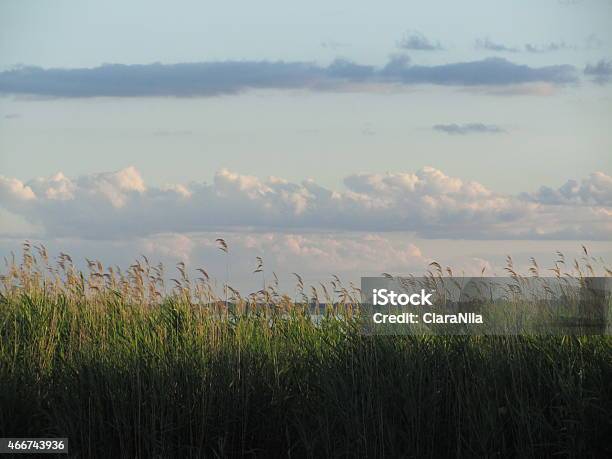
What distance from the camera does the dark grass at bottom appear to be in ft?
24.1

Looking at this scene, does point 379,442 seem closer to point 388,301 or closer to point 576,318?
point 388,301

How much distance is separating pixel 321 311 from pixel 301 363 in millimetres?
1520

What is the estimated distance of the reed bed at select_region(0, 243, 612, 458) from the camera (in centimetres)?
736

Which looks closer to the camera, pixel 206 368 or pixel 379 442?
pixel 379 442

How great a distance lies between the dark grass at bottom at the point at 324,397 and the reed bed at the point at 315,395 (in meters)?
0.01

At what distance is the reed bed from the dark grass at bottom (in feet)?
0.05

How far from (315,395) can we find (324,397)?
0.78ft

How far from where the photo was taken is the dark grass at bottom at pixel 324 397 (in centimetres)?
735

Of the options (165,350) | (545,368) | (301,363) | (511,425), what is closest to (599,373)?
(545,368)

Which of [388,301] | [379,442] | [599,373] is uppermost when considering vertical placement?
[388,301]

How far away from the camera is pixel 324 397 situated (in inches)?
306

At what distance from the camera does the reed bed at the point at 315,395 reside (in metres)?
7.36

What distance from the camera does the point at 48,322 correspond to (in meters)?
10.0

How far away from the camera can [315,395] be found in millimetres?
7984
